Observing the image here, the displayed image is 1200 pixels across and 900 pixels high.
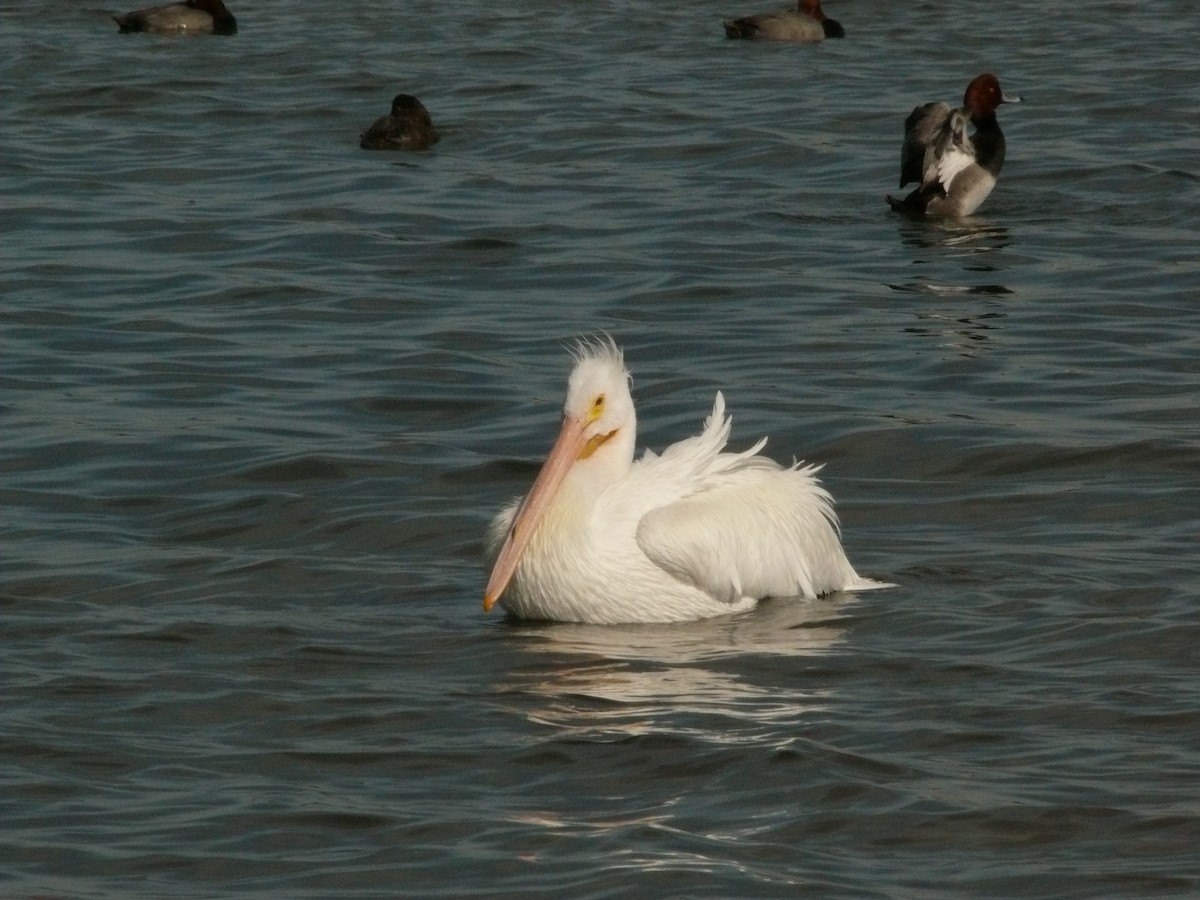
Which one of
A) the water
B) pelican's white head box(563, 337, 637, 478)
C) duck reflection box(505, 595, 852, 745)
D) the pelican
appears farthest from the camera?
pelican's white head box(563, 337, 637, 478)

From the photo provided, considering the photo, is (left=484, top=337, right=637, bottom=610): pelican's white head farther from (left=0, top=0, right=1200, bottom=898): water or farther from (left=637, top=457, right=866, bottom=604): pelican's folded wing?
(left=0, top=0, right=1200, bottom=898): water

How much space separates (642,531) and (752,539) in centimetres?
31

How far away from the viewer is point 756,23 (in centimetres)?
2006

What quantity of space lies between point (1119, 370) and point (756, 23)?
11.7 m

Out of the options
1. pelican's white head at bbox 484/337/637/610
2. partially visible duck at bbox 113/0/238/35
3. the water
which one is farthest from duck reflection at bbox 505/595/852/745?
partially visible duck at bbox 113/0/238/35

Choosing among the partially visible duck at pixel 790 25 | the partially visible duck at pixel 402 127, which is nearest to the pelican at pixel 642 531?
the partially visible duck at pixel 402 127

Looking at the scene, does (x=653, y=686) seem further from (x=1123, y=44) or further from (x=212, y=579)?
(x=1123, y=44)

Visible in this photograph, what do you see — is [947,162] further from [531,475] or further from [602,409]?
[602,409]

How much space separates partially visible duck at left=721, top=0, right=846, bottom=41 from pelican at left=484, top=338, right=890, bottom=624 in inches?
547

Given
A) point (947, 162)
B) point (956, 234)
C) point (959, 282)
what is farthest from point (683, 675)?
point (947, 162)

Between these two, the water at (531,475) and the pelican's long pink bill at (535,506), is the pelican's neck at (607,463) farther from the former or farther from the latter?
the water at (531,475)

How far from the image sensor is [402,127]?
1445cm

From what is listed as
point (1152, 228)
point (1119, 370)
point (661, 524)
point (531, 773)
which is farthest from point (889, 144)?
point (531, 773)

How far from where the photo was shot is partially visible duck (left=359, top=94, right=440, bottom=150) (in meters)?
14.5
